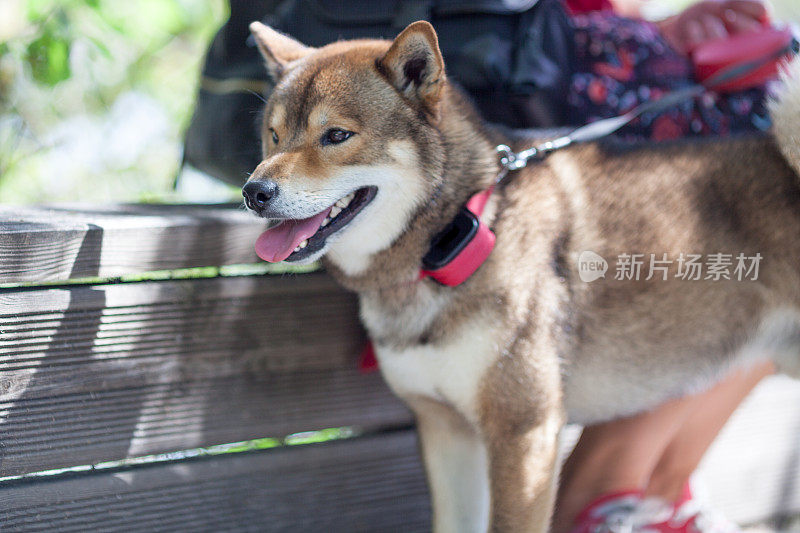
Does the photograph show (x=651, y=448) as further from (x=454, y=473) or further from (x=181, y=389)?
(x=181, y=389)

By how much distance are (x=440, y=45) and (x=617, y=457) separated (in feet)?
4.22

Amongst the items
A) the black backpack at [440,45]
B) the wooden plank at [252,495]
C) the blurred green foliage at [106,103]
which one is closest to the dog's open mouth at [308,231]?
the black backpack at [440,45]

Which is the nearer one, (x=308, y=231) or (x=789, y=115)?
(x=308, y=231)

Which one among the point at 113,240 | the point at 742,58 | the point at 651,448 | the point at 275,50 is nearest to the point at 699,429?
the point at 651,448

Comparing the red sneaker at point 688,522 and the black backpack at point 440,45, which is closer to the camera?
the black backpack at point 440,45

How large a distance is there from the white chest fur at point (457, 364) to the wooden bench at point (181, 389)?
1.22ft

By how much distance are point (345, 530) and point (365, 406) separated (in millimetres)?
369

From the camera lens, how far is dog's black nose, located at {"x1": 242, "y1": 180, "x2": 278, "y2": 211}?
54.2 inches

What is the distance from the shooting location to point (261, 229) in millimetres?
1826

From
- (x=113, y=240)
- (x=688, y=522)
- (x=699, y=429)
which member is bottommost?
(x=688, y=522)

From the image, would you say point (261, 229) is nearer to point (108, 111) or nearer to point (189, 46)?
point (108, 111)

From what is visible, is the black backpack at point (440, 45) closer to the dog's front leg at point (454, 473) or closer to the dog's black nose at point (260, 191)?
the dog's black nose at point (260, 191)

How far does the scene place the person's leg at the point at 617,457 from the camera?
200 cm

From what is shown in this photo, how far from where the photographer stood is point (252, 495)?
6.07 ft
